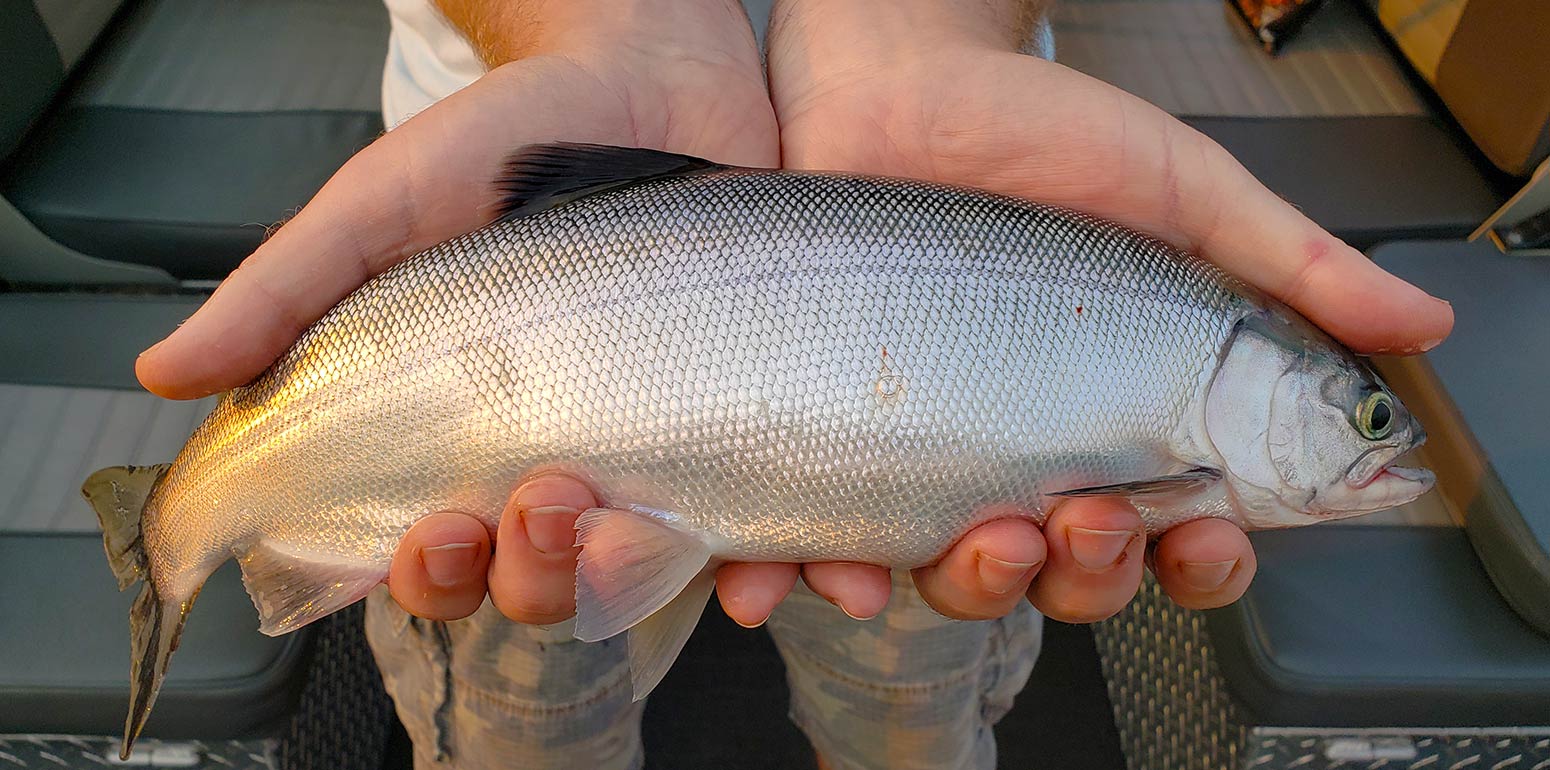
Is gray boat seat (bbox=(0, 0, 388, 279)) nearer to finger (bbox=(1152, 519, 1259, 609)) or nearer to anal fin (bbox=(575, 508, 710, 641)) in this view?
anal fin (bbox=(575, 508, 710, 641))

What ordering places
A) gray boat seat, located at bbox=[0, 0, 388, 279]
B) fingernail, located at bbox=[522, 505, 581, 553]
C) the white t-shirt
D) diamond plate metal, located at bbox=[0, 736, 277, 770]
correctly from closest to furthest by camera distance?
fingernail, located at bbox=[522, 505, 581, 553]
diamond plate metal, located at bbox=[0, 736, 277, 770]
the white t-shirt
gray boat seat, located at bbox=[0, 0, 388, 279]

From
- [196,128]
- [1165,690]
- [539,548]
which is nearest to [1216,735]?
[1165,690]

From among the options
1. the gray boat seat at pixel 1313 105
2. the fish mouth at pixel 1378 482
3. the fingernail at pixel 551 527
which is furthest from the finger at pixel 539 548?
the gray boat seat at pixel 1313 105

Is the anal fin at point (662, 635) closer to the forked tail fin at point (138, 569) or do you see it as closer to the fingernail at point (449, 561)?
the fingernail at point (449, 561)

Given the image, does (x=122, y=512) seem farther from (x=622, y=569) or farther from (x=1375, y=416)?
(x=1375, y=416)

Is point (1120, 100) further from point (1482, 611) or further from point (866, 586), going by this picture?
point (1482, 611)

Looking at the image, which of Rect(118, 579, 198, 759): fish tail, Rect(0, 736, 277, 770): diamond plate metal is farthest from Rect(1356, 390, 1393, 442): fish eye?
Rect(0, 736, 277, 770): diamond plate metal
